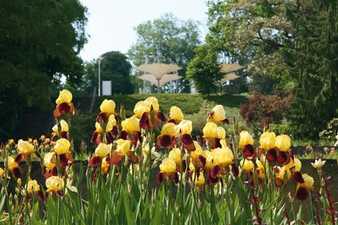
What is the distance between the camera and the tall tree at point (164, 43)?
3605 inches

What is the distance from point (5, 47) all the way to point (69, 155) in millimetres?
21761

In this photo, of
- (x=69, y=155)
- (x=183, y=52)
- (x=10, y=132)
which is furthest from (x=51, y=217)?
(x=183, y=52)

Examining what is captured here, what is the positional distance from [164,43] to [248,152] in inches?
3517

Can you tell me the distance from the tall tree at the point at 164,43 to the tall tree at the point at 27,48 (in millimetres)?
63391

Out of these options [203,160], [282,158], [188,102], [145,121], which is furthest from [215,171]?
[188,102]

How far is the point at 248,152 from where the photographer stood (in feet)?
10.1

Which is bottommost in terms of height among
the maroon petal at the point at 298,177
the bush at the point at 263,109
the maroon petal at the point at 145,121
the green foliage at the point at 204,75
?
the bush at the point at 263,109

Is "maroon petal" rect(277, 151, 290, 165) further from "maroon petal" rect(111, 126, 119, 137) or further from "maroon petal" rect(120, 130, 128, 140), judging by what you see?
"maroon petal" rect(111, 126, 119, 137)

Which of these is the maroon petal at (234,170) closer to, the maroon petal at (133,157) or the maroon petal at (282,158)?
the maroon petal at (282,158)

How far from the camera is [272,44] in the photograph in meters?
36.2

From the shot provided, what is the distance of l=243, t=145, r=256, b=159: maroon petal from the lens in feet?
10.0

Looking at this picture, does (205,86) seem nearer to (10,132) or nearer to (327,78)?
(10,132)

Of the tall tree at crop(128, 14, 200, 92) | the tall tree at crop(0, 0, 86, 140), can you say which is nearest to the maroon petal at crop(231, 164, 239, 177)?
the tall tree at crop(0, 0, 86, 140)

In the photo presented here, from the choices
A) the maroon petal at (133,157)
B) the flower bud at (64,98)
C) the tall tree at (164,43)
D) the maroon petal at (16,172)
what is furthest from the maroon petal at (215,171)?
the tall tree at (164,43)
